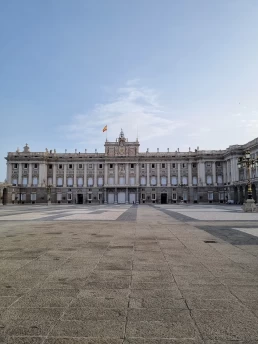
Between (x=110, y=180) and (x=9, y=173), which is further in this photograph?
(x=110, y=180)

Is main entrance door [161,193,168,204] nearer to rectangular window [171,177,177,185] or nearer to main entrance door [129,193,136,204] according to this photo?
rectangular window [171,177,177,185]

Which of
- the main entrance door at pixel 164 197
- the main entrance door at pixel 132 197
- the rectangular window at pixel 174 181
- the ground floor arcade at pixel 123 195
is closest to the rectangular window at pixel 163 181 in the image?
the ground floor arcade at pixel 123 195

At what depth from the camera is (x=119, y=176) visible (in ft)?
274

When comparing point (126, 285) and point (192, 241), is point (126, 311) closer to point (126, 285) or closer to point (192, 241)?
point (126, 285)

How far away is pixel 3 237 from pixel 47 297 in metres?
7.23

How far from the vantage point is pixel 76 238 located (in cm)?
1042

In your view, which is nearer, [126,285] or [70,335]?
[70,335]

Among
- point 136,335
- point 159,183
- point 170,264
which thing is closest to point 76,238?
point 170,264

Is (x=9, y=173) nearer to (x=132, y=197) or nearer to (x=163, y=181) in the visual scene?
(x=132, y=197)

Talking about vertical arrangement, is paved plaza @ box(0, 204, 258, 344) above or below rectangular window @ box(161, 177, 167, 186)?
below

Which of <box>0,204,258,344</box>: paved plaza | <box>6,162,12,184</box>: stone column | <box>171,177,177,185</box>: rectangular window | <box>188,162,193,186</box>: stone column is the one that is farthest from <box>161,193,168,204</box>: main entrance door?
<box>0,204,258,344</box>: paved plaza

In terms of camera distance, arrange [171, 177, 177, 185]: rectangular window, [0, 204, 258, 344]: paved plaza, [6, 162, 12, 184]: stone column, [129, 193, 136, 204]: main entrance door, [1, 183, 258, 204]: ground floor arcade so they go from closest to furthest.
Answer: [0, 204, 258, 344]: paved plaza → [1, 183, 258, 204]: ground floor arcade → [129, 193, 136, 204]: main entrance door → [6, 162, 12, 184]: stone column → [171, 177, 177, 185]: rectangular window

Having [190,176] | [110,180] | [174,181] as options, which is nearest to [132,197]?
[110,180]

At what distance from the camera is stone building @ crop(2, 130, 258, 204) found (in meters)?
81.1
